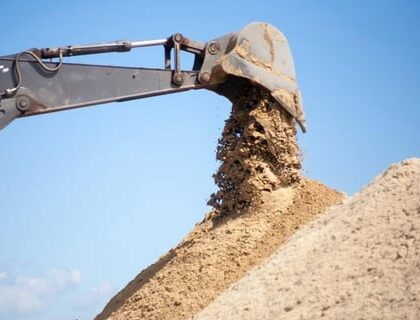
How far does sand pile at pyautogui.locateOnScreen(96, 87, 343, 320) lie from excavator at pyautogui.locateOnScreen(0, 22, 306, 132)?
1.05ft

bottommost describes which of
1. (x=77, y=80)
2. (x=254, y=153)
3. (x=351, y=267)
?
(x=351, y=267)

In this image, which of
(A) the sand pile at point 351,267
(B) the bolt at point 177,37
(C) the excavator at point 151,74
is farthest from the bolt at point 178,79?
(A) the sand pile at point 351,267

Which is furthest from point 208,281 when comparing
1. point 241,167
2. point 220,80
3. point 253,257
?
point 220,80

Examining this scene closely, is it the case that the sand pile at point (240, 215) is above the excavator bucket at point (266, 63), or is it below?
below

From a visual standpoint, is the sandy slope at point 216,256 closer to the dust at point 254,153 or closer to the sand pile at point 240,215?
the sand pile at point 240,215

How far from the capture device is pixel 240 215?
11.5 metres

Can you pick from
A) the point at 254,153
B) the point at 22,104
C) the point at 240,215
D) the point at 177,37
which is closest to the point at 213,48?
the point at 177,37

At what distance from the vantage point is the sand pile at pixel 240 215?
34.9 feet

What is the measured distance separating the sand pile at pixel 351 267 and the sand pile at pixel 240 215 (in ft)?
2.36

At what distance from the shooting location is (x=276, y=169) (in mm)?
11750

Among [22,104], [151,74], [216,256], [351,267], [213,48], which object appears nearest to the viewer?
[351,267]

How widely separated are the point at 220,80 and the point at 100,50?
1.62 m

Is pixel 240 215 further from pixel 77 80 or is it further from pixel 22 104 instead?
pixel 22 104

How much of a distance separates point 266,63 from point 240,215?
200cm
